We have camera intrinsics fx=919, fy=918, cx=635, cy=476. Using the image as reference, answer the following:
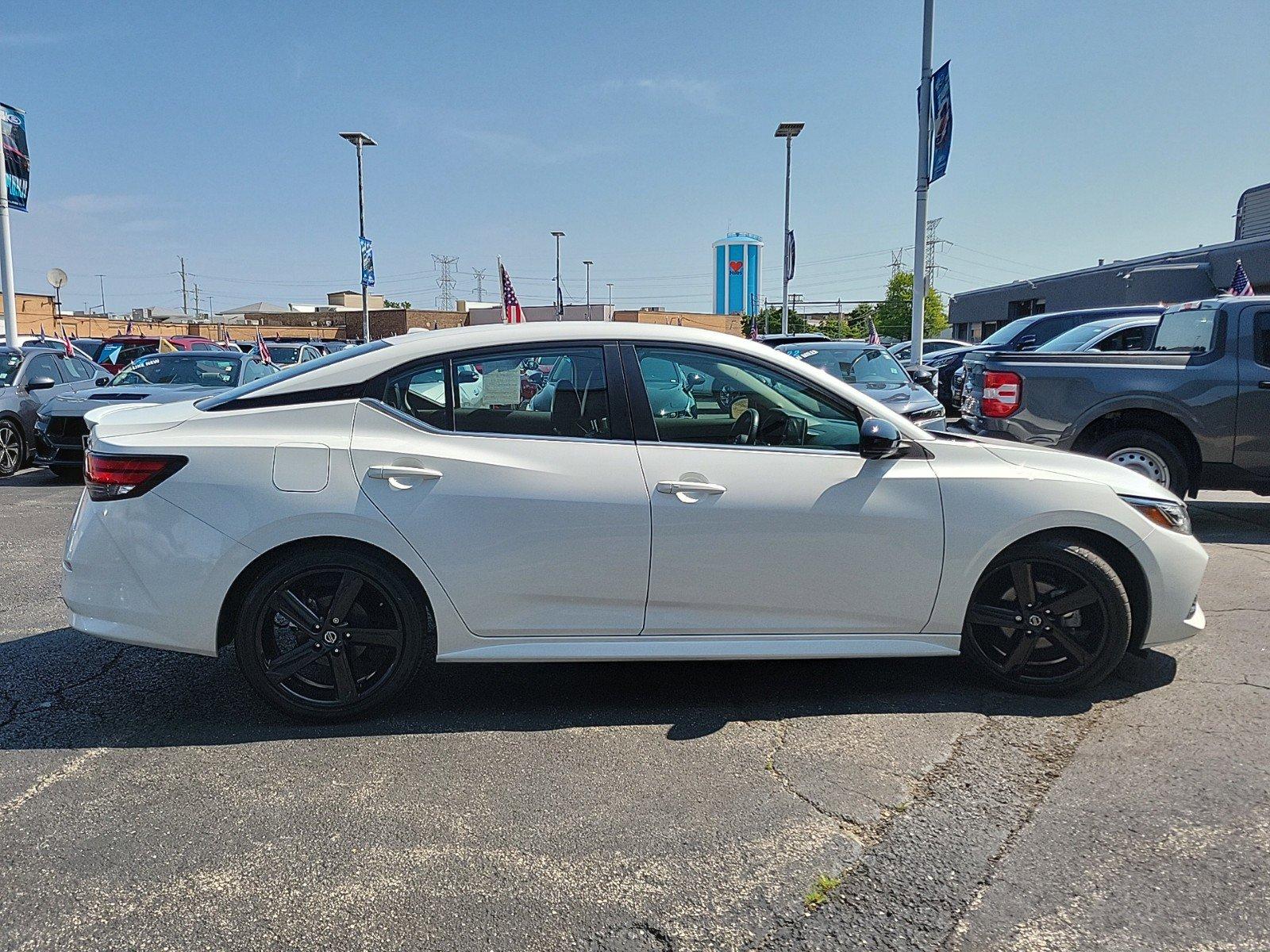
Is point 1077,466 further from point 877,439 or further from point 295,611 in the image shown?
point 295,611

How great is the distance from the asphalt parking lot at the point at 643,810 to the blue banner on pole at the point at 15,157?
16468 mm

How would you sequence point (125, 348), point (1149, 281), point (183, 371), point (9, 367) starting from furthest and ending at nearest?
point (1149, 281) < point (125, 348) < point (9, 367) < point (183, 371)

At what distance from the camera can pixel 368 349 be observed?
13.1 ft

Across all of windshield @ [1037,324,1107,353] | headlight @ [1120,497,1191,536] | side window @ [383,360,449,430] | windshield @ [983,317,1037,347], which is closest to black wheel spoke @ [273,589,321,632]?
side window @ [383,360,449,430]

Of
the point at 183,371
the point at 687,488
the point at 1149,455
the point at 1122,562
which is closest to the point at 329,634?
the point at 687,488

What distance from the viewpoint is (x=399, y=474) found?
3617 mm

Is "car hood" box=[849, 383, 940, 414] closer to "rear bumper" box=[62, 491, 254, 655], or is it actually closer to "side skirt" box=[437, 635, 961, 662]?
"side skirt" box=[437, 635, 961, 662]

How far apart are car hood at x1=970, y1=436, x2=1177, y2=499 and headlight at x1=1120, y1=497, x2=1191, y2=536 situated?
0.08 feet

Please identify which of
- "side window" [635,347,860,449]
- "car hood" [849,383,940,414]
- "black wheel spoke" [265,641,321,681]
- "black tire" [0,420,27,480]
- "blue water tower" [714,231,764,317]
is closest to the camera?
"black wheel spoke" [265,641,321,681]

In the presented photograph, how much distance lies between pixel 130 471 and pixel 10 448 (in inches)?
368

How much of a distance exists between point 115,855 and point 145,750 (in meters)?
0.79

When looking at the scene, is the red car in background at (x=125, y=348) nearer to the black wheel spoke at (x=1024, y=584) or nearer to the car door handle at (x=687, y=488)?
the car door handle at (x=687, y=488)

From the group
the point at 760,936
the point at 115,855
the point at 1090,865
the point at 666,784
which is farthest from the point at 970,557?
the point at 115,855

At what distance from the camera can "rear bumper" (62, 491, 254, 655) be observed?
3.57 m
